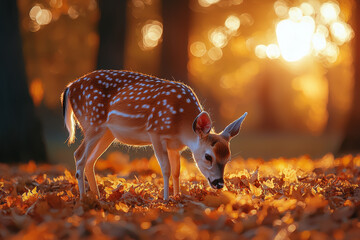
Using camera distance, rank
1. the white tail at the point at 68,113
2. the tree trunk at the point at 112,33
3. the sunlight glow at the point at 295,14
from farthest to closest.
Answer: the sunlight glow at the point at 295,14
the tree trunk at the point at 112,33
the white tail at the point at 68,113

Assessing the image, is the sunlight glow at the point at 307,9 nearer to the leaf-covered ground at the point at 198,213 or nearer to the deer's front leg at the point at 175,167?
the leaf-covered ground at the point at 198,213

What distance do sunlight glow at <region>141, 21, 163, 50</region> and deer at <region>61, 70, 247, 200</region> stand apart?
22.3 metres

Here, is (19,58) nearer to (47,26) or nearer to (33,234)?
(33,234)

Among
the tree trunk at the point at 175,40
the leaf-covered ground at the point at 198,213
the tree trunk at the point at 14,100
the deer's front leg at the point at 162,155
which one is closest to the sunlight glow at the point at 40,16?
the tree trunk at the point at 175,40

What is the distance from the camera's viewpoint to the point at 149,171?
361 inches

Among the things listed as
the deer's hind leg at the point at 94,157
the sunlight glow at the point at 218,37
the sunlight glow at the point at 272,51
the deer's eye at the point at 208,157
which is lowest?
the sunlight glow at the point at 272,51

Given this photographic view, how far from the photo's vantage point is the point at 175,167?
6320 mm

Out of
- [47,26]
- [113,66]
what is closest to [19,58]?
[113,66]

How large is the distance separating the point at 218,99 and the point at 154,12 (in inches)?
1086

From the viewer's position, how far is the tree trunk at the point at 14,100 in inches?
481

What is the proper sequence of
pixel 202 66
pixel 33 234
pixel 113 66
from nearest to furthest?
pixel 33 234
pixel 113 66
pixel 202 66

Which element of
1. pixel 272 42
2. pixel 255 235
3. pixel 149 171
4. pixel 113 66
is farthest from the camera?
pixel 272 42

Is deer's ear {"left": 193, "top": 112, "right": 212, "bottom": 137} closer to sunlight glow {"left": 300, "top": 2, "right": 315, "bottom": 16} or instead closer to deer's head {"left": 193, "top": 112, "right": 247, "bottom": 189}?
deer's head {"left": 193, "top": 112, "right": 247, "bottom": 189}

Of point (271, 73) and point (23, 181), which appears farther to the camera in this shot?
point (271, 73)
